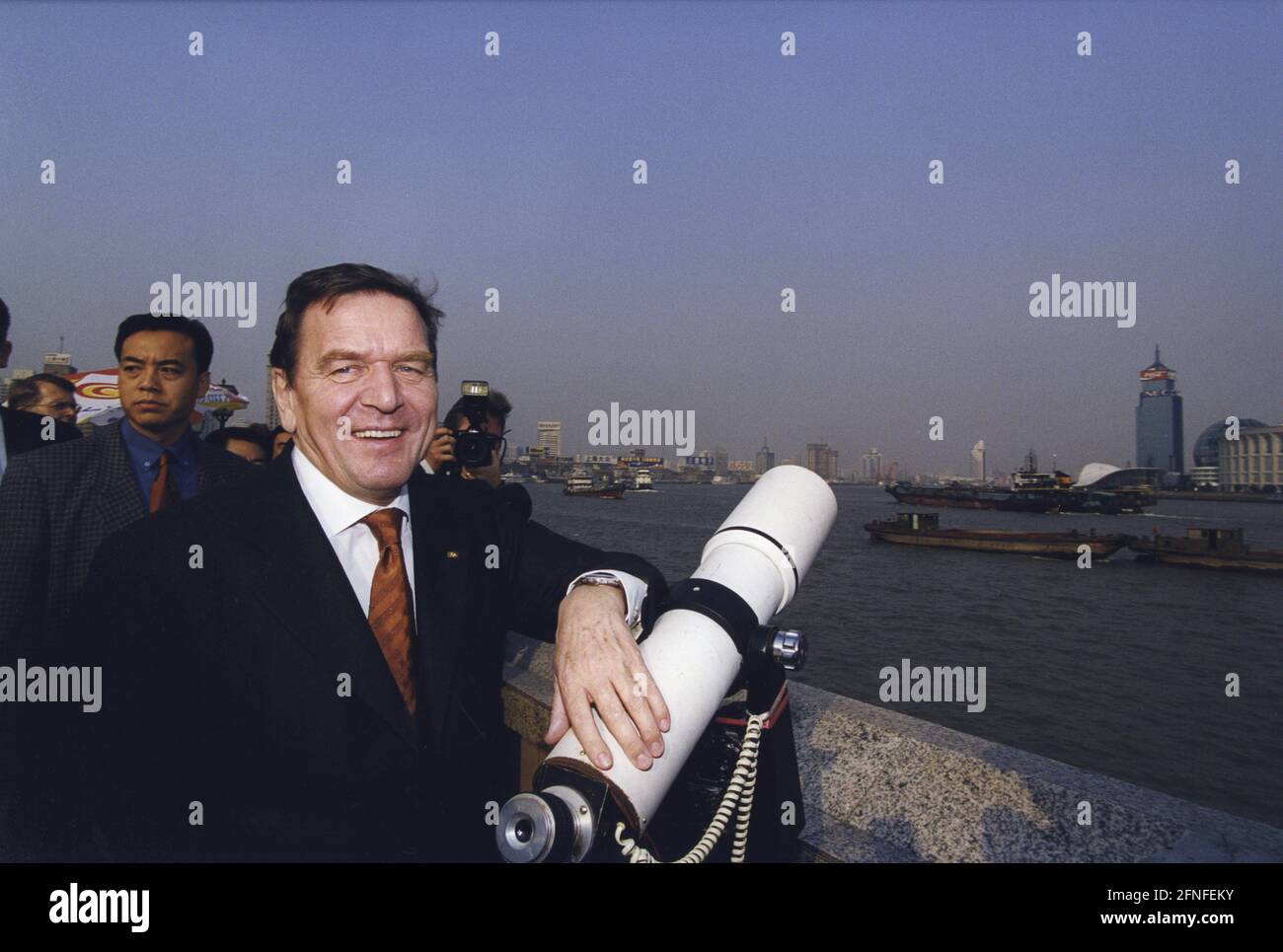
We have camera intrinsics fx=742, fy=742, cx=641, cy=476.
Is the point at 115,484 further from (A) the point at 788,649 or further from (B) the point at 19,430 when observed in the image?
(A) the point at 788,649

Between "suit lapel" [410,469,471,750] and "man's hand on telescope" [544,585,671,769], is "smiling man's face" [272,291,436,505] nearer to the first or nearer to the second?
"suit lapel" [410,469,471,750]

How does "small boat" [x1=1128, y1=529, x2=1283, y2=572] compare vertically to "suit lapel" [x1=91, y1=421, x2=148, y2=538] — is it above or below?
below

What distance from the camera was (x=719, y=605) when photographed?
150cm

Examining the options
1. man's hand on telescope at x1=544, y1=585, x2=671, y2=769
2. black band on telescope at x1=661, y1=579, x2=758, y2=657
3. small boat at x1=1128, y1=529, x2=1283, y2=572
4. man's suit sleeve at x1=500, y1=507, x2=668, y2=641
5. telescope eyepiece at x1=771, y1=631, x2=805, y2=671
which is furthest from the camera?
small boat at x1=1128, y1=529, x2=1283, y2=572

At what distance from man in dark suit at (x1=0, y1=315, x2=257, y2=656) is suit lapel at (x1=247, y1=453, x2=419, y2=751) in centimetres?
86

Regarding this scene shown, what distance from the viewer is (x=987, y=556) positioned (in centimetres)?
5522

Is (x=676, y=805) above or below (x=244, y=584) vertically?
Answer: below

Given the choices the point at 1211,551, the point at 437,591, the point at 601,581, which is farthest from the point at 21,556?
the point at 1211,551

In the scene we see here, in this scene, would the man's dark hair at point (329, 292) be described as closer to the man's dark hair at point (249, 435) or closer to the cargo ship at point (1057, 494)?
the man's dark hair at point (249, 435)

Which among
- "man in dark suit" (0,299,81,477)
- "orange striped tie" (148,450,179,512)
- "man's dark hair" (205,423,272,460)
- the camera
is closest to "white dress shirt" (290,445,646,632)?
"orange striped tie" (148,450,179,512)

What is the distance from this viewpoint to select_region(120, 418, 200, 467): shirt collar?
259 cm
